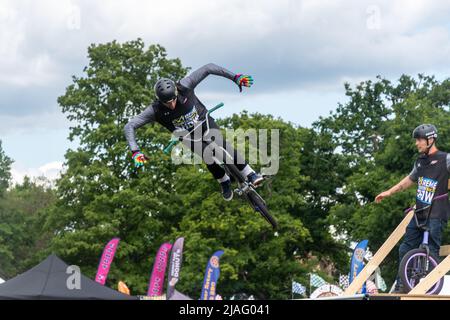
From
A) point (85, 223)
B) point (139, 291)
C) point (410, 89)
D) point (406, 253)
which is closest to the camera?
point (406, 253)

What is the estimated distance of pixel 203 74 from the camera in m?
10.7

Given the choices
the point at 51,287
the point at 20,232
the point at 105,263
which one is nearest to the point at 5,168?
the point at 20,232

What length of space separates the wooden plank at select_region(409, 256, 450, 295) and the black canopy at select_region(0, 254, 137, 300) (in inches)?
327

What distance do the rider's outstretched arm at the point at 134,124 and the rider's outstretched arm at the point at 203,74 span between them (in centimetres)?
57

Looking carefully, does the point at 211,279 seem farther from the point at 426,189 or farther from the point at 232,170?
the point at 426,189

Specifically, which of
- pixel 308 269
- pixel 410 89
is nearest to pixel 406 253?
pixel 308 269

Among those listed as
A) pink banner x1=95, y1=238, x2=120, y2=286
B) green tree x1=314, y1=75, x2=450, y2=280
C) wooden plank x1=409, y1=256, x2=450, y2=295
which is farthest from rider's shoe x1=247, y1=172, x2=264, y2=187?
green tree x1=314, y1=75, x2=450, y2=280

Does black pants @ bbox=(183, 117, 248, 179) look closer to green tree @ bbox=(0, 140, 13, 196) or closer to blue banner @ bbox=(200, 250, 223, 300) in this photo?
blue banner @ bbox=(200, 250, 223, 300)

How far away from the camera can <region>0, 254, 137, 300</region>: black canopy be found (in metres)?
17.5

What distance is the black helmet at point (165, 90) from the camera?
10095 millimetres

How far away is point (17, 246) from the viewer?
64625 millimetres
